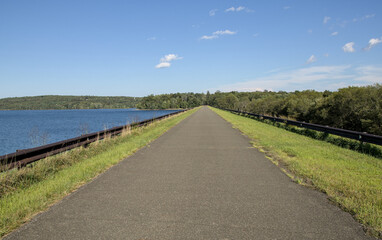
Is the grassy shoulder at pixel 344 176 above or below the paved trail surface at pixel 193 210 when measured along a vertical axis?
above

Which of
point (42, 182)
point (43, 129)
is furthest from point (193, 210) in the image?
point (43, 129)

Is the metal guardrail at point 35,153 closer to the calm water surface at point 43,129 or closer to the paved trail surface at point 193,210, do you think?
the calm water surface at point 43,129

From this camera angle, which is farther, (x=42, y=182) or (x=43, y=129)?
(x=43, y=129)

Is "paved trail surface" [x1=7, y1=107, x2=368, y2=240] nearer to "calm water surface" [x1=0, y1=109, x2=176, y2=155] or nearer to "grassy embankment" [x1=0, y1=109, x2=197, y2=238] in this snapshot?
"grassy embankment" [x1=0, y1=109, x2=197, y2=238]

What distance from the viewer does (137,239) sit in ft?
10.2

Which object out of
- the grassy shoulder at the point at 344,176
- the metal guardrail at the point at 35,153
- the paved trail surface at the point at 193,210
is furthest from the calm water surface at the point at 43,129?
the grassy shoulder at the point at 344,176

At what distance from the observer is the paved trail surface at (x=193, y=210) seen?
10.8 ft

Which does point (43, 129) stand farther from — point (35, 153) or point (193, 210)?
point (193, 210)

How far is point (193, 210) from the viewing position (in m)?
4.04

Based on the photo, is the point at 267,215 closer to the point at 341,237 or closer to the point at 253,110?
the point at 341,237

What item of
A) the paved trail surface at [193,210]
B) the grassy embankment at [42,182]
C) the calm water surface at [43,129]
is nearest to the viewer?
the paved trail surface at [193,210]

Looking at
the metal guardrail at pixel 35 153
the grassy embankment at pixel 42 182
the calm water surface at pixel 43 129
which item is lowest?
the calm water surface at pixel 43 129

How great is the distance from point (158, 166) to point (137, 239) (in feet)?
14.0

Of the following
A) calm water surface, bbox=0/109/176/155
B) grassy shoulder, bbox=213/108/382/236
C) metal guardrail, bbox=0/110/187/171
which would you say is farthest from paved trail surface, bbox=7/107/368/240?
calm water surface, bbox=0/109/176/155
